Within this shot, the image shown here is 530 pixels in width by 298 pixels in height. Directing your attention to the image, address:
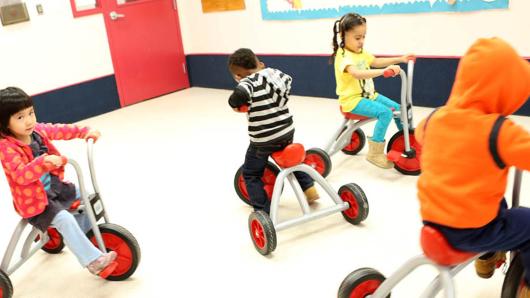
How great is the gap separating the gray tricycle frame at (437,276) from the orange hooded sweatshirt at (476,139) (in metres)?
0.14

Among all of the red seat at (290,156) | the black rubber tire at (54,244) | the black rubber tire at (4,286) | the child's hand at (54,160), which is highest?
the child's hand at (54,160)

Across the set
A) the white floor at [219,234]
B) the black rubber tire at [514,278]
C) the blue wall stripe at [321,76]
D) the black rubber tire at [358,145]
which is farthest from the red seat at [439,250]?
the blue wall stripe at [321,76]

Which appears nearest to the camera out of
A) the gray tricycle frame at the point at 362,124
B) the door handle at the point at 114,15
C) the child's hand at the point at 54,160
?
the child's hand at the point at 54,160

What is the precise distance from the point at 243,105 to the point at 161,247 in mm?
811

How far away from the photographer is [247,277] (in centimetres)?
221

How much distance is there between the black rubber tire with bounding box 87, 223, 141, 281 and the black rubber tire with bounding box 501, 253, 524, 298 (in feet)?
4.73

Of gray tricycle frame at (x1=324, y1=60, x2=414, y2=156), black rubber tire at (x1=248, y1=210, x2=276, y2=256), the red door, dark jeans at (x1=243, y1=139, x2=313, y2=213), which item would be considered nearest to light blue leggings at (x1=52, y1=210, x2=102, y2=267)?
black rubber tire at (x1=248, y1=210, x2=276, y2=256)

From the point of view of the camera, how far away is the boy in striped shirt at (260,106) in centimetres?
238

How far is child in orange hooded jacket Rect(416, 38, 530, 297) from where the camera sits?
48.4 inches

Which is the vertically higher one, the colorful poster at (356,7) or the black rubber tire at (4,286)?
the colorful poster at (356,7)

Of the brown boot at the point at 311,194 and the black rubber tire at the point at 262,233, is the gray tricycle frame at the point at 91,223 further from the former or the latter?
the brown boot at the point at 311,194

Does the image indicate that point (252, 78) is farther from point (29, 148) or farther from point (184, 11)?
point (184, 11)

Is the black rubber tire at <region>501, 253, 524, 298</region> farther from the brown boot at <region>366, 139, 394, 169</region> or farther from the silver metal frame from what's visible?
the brown boot at <region>366, 139, 394, 169</region>

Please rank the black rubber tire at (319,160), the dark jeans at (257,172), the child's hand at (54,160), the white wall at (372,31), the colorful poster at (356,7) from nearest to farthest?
the child's hand at (54,160) < the dark jeans at (257,172) < the black rubber tire at (319,160) < the white wall at (372,31) < the colorful poster at (356,7)
